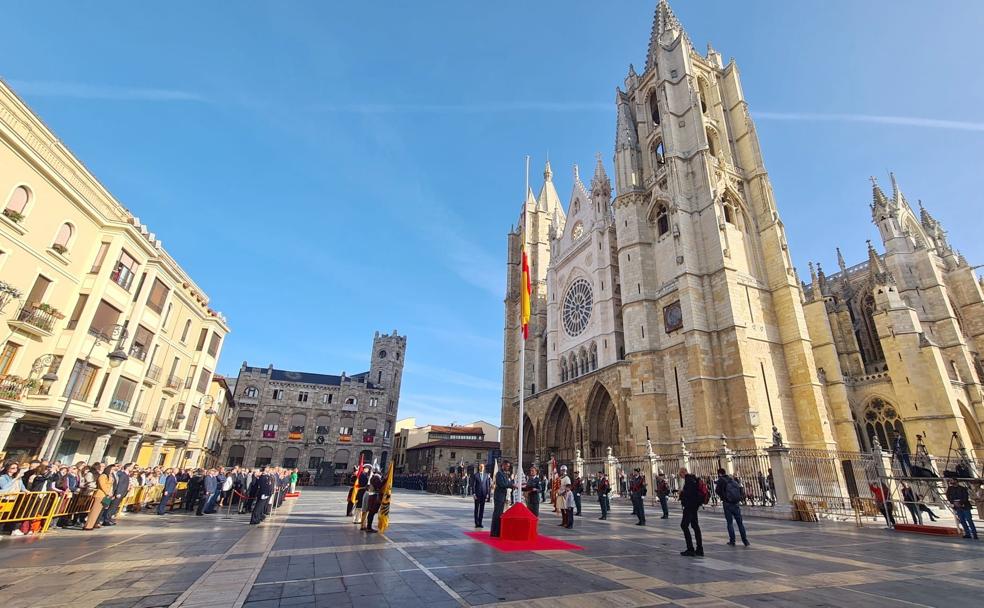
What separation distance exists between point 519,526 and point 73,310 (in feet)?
58.6

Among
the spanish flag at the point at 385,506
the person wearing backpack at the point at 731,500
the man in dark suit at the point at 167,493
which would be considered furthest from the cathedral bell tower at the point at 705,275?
the man in dark suit at the point at 167,493

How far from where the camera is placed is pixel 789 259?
84.4ft

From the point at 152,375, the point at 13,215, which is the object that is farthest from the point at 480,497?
the point at 152,375

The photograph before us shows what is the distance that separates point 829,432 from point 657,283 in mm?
11633

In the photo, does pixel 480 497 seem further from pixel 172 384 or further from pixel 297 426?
pixel 297 426

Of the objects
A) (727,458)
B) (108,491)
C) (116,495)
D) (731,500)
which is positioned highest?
(727,458)

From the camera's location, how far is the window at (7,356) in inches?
530

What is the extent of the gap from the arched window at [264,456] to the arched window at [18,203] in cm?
3869

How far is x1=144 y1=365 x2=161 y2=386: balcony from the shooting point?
66.3ft

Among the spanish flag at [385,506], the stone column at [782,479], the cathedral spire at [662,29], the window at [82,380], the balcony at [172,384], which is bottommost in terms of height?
the spanish flag at [385,506]

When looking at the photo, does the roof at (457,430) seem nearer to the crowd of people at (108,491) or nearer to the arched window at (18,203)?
the crowd of people at (108,491)

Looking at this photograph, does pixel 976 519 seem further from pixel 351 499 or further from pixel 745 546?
pixel 351 499

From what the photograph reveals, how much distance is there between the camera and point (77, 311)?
52.0 ft

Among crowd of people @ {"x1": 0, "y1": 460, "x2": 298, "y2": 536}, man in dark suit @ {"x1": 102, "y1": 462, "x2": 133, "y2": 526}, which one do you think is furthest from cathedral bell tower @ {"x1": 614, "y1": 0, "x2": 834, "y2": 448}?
man in dark suit @ {"x1": 102, "y1": 462, "x2": 133, "y2": 526}
